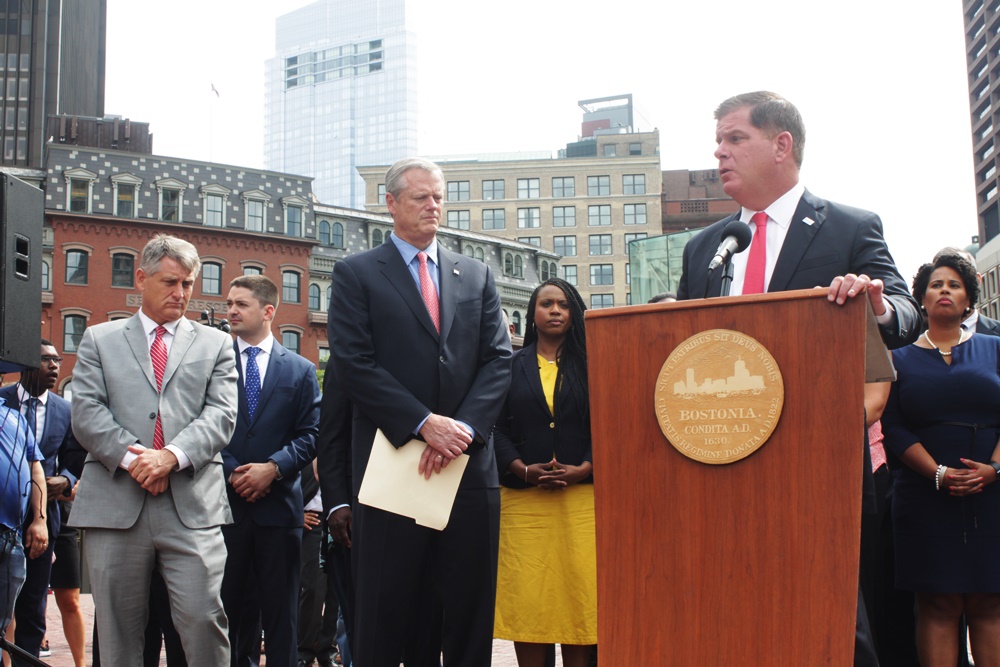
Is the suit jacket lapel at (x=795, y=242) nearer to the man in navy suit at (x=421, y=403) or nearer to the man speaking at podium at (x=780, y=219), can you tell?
the man speaking at podium at (x=780, y=219)

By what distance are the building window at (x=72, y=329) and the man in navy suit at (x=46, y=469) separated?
43939mm

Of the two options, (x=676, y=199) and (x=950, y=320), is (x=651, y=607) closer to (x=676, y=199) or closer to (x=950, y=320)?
(x=950, y=320)

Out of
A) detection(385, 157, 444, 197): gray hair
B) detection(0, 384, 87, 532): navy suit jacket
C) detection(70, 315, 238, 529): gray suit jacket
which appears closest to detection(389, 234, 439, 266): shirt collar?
detection(385, 157, 444, 197): gray hair

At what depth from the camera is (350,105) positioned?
188875 mm

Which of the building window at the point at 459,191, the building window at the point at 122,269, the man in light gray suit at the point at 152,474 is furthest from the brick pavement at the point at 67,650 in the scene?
the building window at the point at 459,191

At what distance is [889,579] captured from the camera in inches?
227

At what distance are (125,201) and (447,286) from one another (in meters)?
50.4

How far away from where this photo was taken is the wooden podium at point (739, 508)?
256 cm

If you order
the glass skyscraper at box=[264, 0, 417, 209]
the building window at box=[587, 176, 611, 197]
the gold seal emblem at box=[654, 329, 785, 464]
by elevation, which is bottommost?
the gold seal emblem at box=[654, 329, 785, 464]

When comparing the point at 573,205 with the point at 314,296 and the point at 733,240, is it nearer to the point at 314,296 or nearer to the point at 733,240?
the point at 314,296

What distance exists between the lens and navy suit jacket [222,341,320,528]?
226 inches

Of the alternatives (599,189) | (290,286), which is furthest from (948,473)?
(599,189)

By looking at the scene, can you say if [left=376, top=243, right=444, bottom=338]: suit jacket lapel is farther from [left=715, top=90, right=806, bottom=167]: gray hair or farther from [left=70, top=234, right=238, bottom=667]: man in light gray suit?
[left=715, top=90, right=806, bottom=167]: gray hair

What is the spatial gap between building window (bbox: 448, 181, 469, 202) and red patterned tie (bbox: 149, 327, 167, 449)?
3428 inches
